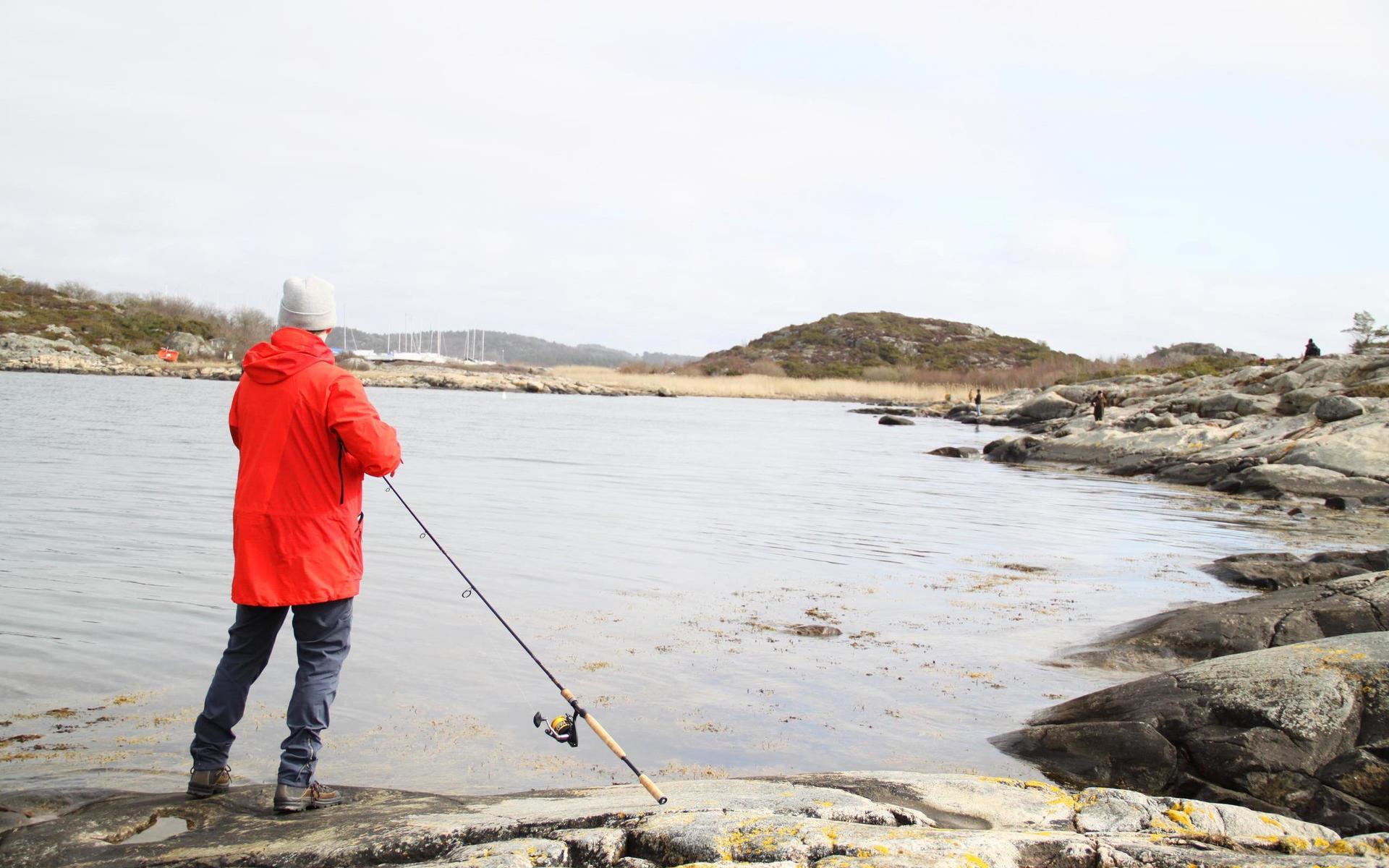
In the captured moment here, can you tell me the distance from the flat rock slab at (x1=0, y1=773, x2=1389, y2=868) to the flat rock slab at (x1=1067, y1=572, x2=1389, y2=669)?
3.91 metres

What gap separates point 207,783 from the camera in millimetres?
4359

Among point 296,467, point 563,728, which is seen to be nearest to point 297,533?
point 296,467

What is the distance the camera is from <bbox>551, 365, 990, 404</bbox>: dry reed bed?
273ft

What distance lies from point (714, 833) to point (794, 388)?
90700 millimetres

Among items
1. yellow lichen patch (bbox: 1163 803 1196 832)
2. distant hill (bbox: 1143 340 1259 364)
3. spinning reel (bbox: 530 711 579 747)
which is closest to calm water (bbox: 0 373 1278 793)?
spinning reel (bbox: 530 711 579 747)

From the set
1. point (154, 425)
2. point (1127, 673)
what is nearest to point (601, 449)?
point (154, 425)

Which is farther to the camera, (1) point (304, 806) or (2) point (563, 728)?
(2) point (563, 728)

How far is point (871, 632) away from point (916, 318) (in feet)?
530

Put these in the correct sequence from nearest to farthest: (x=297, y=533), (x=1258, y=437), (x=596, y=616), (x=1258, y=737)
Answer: (x=297, y=533) < (x=1258, y=737) < (x=596, y=616) < (x=1258, y=437)

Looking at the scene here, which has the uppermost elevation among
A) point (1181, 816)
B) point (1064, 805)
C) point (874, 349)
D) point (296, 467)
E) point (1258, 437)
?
point (874, 349)

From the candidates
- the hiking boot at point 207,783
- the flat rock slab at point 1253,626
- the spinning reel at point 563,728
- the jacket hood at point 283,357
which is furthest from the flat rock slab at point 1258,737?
the jacket hood at point 283,357

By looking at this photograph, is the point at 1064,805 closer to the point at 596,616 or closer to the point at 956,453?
the point at 596,616

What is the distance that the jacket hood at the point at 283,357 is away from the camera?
430cm

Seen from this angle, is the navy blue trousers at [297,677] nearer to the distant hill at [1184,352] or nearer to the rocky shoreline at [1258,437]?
the rocky shoreline at [1258,437]
